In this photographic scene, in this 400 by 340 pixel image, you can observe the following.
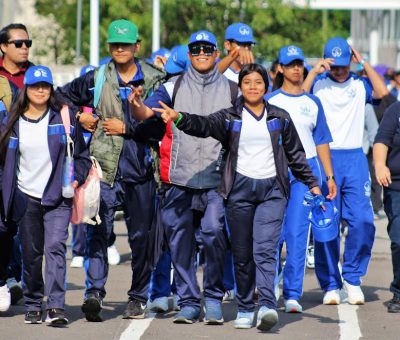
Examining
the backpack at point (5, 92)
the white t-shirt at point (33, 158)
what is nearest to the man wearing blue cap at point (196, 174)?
the white t-shirt at point (33, 158)

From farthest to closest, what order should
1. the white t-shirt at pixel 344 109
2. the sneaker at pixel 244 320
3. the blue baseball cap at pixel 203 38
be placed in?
the white t-shirt at pixel 344 109
the blue baseball cap at pixel 203 38
the sneaker at pixel 244 320

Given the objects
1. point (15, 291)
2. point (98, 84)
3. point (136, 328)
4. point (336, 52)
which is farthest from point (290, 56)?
point (15, 291)

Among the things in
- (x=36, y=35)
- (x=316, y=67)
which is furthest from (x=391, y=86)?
(x=36, y=35)

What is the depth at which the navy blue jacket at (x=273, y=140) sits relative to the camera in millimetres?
10273

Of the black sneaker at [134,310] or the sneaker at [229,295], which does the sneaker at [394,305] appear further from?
the black sneaker at [134,310]

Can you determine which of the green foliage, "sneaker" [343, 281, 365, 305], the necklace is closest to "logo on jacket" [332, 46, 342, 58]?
"sneaker" [343, 281, 365, 305]

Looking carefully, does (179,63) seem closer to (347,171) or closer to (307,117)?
(307,117)

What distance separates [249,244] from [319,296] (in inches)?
85.0

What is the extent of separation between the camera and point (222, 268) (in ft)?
34.8

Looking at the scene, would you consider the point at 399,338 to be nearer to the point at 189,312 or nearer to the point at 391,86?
the point at 189,312

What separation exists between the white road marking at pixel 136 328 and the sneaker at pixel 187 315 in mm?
223

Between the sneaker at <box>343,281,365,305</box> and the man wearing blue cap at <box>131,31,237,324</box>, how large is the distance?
5.27 feet

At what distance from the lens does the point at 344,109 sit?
12195 mm

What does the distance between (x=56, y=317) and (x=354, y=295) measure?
275 cm
